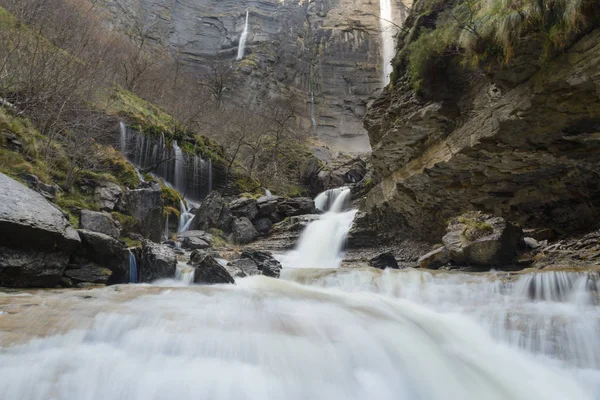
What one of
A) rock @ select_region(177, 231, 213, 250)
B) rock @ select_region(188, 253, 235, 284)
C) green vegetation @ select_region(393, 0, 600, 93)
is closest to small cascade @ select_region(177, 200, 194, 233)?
rock @ select_region(177, 231, 213, 250)

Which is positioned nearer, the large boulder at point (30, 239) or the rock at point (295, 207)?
the large boulder at point (30, 239)

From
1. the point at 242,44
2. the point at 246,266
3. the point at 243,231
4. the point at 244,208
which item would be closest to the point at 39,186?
the point at 246,266

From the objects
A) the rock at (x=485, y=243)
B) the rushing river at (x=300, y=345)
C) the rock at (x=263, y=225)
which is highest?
the rock at (x=263, y=225)

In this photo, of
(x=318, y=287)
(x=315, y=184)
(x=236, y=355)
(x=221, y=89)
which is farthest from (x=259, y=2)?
(x=236, y=355)

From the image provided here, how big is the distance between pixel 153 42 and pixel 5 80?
34.9 m

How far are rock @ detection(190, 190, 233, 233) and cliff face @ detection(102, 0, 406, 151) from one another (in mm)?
26554

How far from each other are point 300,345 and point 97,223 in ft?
20.9

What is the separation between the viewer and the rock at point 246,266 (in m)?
9.69

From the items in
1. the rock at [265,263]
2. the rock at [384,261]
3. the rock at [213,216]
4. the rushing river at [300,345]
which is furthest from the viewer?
the rock at [213,216]

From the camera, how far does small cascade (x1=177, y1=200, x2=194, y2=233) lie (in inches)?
611

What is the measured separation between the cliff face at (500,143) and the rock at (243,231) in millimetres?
6380

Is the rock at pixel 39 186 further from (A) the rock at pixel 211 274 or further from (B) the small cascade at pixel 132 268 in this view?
(A) the rock at pixel 211 274

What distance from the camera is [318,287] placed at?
8703 millimetres

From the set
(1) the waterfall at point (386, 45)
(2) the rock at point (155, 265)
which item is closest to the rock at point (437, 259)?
(2) the rock at point (155, 265)
